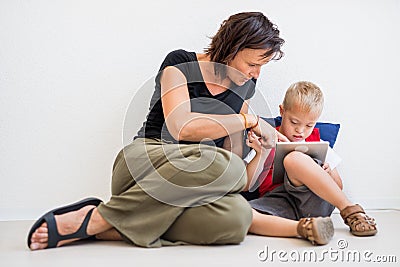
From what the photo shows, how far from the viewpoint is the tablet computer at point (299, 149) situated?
188 centimetres

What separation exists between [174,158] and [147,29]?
0.79 meters

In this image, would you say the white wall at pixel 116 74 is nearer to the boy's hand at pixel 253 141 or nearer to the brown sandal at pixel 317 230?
the boy's hand at pixel 253 141

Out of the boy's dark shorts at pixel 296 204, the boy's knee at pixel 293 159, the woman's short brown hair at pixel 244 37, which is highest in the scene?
the woman's short brown hair at pixel 244 37

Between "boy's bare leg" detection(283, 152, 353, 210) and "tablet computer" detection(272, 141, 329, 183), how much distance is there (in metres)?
0.03

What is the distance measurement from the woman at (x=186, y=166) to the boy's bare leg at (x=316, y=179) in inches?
4.9

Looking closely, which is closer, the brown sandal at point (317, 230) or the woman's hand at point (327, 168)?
the brown sandal at point (317, 230)

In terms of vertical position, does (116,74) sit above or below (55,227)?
above

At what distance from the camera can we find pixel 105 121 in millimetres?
2256

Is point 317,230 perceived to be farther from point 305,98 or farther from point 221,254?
point 305,98

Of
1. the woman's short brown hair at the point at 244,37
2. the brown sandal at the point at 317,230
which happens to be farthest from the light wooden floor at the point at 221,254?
the woman's short brown hair at the point at 244,37

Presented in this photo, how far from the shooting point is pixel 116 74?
225 centimetres

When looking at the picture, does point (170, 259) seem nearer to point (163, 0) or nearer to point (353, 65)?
point (163, 0)

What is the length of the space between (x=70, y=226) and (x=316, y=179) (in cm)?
79

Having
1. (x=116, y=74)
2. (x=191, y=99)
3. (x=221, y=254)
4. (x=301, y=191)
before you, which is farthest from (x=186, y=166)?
(x=116, y=74)
